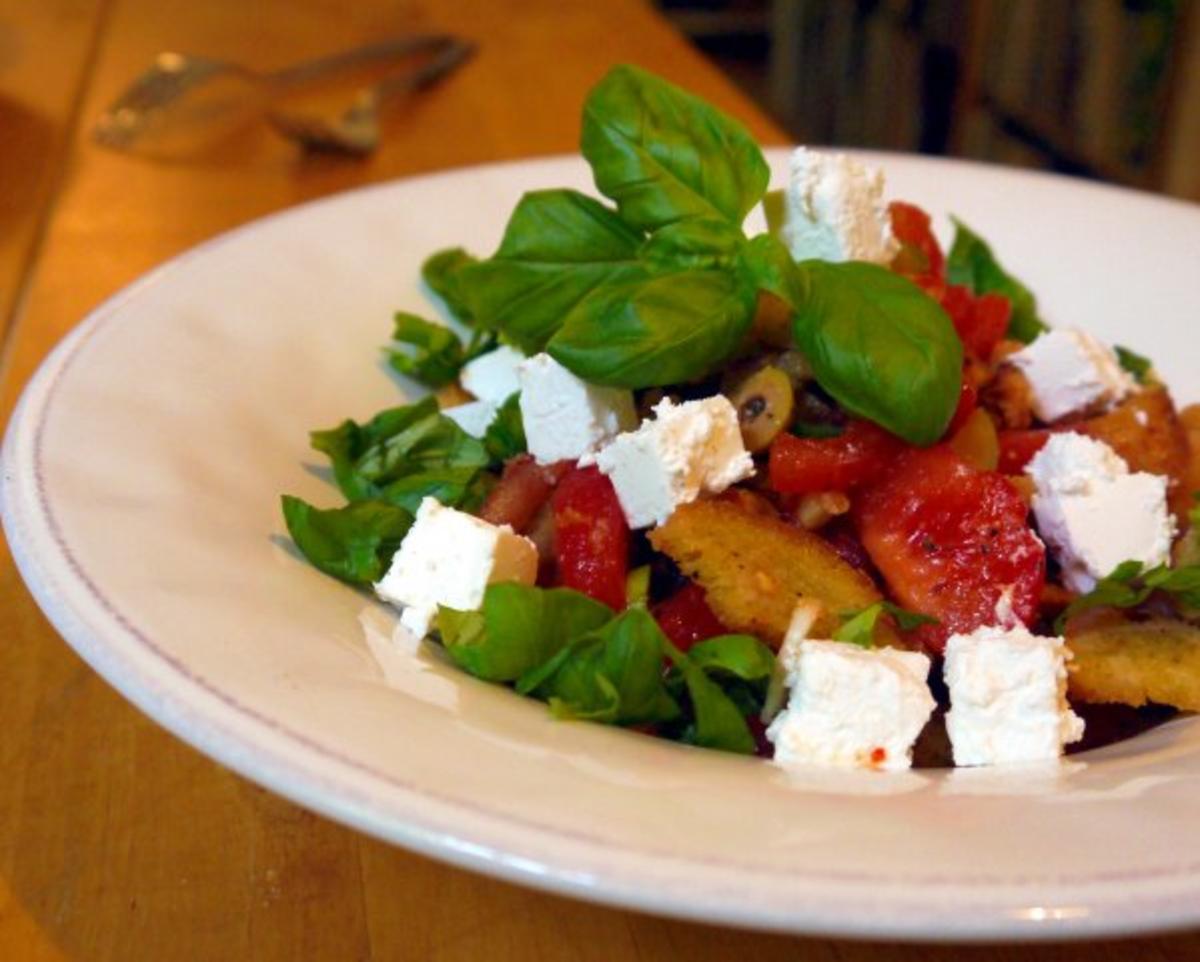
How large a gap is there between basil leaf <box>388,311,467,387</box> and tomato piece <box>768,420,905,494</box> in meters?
0.60

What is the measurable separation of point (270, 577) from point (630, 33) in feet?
10.1

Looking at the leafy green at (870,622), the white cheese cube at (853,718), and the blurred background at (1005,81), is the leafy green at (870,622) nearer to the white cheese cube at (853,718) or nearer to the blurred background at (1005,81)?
the white cheese cube at (853,718)

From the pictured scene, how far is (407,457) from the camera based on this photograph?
5.50 ft

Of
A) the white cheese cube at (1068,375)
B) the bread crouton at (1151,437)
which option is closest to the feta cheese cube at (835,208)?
the white cheese cube at (1068,375)

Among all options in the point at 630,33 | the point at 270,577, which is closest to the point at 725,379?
the point at 270,577

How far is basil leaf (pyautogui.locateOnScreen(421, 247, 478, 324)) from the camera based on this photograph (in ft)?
6.63

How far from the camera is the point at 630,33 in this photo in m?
4.03

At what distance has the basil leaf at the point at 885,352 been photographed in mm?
1403

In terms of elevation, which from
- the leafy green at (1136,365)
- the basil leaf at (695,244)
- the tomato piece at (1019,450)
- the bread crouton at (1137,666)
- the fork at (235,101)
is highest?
the basil leaf at (695,244)

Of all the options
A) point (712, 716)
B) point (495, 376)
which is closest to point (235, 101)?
point (495, 376)

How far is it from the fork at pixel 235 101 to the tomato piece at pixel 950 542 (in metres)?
2.13

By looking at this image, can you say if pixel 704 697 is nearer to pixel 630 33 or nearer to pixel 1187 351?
pixel 1187 351

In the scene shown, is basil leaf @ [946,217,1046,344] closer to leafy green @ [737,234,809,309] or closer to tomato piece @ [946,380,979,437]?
tomato piece @ [946,380,979,437]

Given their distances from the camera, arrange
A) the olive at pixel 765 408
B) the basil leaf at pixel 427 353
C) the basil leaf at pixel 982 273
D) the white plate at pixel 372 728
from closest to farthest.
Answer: the white plate at pixel 372 728, the olive at pixel 765 408, the basil leaf at pixel 427 353, the basil leaf at pixel 982 273
